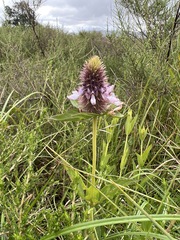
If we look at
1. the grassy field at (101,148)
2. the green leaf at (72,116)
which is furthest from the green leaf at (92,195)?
the green leaf at (72,116)

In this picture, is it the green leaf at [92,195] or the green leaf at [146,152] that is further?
the green leaf at [146,152]

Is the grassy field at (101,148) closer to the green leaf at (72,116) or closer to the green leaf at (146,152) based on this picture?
the green leaf at (146,152)

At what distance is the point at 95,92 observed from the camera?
895 millimetres

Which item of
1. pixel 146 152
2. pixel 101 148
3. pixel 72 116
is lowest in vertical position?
pixel 101 148

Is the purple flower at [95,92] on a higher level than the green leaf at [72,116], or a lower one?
higher

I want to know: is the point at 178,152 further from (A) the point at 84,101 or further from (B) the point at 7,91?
(B) the point at 7,91

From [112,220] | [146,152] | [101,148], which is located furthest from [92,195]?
[101,148]

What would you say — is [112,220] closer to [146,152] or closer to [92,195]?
[92,195]

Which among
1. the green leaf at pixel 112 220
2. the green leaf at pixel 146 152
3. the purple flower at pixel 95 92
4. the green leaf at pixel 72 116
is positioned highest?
the purple flower at pixel 95 92

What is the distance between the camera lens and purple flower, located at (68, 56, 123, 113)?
34.5 inches

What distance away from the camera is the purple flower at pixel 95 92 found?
0.88m

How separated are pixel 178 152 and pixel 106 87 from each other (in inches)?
31.0

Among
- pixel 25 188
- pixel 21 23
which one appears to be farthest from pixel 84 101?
pixel 21 23

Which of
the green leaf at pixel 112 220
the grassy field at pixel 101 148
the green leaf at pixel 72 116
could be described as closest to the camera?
the green leaf at pixel 112 220
